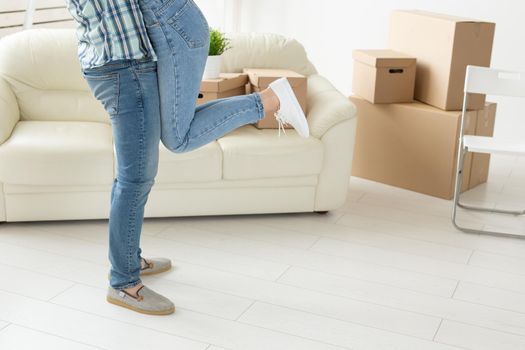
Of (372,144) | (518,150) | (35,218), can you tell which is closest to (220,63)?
(372,144)

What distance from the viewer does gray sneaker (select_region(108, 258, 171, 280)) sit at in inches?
109

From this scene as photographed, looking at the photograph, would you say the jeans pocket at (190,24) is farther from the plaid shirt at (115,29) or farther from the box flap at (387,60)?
the box flap at (387,60)

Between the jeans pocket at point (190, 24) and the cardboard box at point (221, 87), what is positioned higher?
the jeans pocket at point (190, 24)

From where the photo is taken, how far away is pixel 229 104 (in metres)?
2.41

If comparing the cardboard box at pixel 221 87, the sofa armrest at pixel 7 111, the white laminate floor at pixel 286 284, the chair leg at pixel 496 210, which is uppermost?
the cardboard box at pixel 221 87

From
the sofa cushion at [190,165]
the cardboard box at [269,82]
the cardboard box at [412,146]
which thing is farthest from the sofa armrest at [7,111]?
the cardboard box at [412,146]

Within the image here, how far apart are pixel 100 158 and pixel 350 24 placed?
2.79 m

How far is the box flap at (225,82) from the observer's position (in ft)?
11.6

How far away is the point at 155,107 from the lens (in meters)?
2.25

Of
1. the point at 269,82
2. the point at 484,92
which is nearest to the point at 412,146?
the point at 484,92

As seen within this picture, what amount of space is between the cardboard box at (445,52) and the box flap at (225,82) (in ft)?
3.34

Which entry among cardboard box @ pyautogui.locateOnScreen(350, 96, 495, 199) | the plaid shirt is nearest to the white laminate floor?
cardboard box @ pyautogui.locateOnScreen(350, 96, 495, 199)

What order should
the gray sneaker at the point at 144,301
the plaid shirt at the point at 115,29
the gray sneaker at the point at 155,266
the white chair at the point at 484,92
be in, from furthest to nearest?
the white chair at the point at 484,92 → the gray sneaker at the point at 155,266 → the gray sneaker at the point at 144,301 → the plaid shirt at the point at 115,29

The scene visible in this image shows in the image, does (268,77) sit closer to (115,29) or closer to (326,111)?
(326,111)
